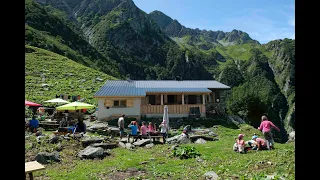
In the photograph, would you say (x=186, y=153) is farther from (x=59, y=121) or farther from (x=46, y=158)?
(x=59, y=121)

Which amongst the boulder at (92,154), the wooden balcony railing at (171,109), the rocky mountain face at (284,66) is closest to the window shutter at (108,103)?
the wooden balcony railing at (171,109)

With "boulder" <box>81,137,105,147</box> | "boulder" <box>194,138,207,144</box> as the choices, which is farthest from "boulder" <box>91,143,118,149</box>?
"boulder" <box>194,138,207,144</box>

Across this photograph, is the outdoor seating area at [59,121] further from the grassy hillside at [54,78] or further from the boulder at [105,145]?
the grassy hillside at [54,78]

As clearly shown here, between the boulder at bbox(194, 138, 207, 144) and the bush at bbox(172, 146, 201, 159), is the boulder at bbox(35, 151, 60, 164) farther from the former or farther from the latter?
the boulder at bbox(194, 138, 207, 144)

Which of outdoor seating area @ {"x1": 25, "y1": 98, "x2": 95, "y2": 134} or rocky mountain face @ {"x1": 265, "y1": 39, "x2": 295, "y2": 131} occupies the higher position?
rocky mountain face @ {"x1": 265, "y1": 39, "x2": 295, "y2": 131}

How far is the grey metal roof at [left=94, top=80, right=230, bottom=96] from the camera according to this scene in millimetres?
27781

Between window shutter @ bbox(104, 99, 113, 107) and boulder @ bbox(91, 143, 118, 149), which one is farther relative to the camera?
window shutter @ bbox(104, 99, 113, 107)

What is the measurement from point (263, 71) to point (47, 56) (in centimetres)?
12443

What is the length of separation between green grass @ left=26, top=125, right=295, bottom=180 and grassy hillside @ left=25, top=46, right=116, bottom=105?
21635mm

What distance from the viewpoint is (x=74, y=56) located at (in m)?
78.5

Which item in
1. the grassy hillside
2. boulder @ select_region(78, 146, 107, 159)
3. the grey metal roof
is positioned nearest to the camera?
boulder @ select_region(78, 146, 107, 159)

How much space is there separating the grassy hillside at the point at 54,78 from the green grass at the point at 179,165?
852 inches

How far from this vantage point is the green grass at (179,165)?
8.99m
